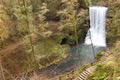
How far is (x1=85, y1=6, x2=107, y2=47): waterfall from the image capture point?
28.1 metres

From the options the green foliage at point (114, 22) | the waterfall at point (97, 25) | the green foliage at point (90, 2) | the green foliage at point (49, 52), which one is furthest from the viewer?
the green foliage at point (90, 2)

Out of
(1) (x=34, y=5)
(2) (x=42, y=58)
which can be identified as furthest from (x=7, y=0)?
(2) (x=42, y=58)

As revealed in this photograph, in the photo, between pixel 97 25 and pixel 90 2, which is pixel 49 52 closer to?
pixel 97 25

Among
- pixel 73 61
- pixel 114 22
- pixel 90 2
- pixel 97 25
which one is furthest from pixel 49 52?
pixel 114 22

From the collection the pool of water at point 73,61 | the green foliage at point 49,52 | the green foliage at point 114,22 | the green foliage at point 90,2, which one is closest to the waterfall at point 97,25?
the green foliage at point 90,2

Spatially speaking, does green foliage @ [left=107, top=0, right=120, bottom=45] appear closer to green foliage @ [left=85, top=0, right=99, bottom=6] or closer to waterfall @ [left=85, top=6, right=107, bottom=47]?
waterfall @ [left=85, top=6, right=107, bottom=47]

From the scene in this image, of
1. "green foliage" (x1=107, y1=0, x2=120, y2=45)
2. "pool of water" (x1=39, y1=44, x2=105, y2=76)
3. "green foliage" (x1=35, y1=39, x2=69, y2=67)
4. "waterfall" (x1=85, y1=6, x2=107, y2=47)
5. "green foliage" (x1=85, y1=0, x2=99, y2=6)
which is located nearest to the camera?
"green foliage" (x1=107, y1=0, x2=120, y2=45)

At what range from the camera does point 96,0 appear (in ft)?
94.7

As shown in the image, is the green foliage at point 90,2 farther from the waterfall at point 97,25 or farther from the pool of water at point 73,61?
the pool of water at point 73,61

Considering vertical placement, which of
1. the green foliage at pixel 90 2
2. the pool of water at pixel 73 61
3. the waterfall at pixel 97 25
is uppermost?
the green foliage at pixel 90 2

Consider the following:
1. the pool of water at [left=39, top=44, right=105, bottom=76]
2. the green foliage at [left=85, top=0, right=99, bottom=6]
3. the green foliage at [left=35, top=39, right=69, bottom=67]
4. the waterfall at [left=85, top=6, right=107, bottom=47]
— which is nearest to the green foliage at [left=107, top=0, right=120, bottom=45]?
the waterfall at [left=85, top=6, right=107, bottom=47]

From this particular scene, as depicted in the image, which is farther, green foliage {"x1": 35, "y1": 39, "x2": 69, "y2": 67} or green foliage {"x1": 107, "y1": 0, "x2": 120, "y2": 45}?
green foliage {"x1": 35, "y1": 39, "x2": 69, "y2": 67}

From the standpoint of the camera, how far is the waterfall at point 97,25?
28.1m

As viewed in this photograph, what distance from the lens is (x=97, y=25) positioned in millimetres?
29312
